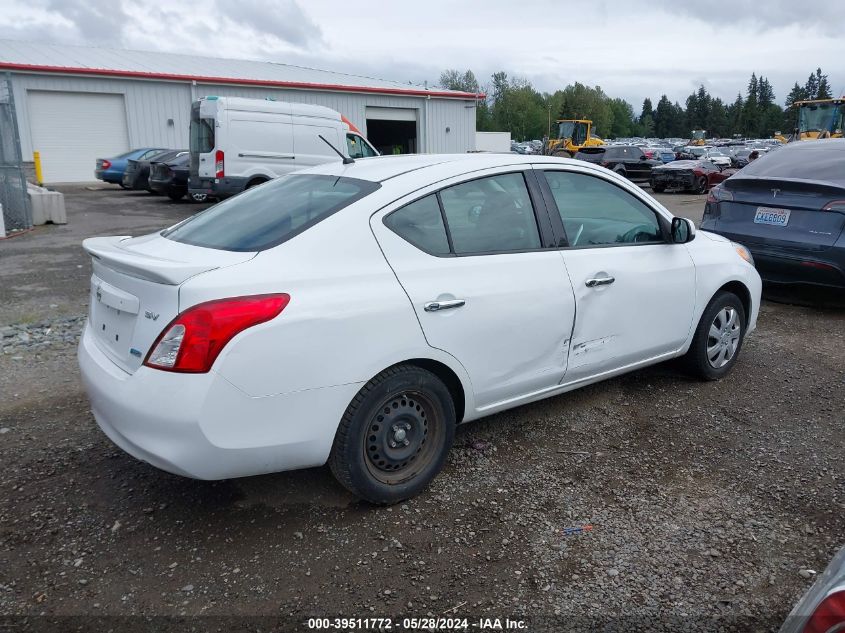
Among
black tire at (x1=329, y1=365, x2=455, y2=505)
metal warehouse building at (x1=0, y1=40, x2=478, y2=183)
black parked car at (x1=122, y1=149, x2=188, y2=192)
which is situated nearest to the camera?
black tire at (x1=329, y1=365, x2=455, y2=505)

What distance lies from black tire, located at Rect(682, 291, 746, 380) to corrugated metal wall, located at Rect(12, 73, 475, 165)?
2536cm

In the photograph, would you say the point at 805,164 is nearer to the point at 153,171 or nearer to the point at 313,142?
the point at 313,142

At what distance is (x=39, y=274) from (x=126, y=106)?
19.7 m

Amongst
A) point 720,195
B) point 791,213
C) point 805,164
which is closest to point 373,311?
point 791,213

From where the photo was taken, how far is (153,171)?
19391mm

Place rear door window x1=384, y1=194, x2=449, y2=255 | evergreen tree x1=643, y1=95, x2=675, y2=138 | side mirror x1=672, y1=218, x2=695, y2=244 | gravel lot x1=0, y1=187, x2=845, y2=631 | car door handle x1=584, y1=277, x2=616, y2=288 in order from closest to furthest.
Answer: gravel lot x1=0, y1=187, x2=845, y2=631 < rear door window x1=384, y1=194, x2=449, y2=255 < car door handle x1=584, y1=277, x2=616, y2=288 < side mirror x1=672, y1=218, x2=695, y2=244 < evergreen tree x1=643, y1=95, x2=675, y2=138

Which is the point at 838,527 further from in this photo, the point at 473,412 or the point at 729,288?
the point at 729,288

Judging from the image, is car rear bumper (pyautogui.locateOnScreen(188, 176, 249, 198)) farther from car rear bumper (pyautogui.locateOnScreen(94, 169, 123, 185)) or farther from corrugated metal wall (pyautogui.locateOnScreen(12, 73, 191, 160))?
corrugated metal wall (pyautogui.locateOnScreen(12, 73, 191, 160))

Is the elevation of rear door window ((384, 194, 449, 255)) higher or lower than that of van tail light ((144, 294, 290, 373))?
higher

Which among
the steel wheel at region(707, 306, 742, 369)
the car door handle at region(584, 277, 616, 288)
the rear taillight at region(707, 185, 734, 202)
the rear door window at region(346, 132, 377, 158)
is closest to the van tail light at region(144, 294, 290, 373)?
the car door handle at region(584, 277, 616, 288)

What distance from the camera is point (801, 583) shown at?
8.86 ft

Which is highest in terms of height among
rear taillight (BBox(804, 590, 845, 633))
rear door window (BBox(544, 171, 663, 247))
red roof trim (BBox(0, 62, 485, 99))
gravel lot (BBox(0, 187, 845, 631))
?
red roof trim (BBox(0, 62, 485, 99))

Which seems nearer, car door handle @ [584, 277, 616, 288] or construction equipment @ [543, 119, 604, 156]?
car door handle @ [584, 277, 616, 288]

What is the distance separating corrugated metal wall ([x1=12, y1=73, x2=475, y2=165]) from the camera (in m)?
24.1
